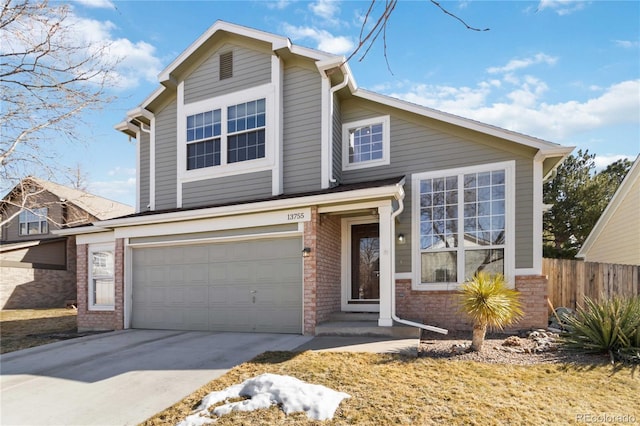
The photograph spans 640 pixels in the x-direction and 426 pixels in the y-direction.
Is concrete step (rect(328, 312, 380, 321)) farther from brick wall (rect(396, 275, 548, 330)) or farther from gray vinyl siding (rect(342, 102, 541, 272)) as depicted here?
gray vinyl siding (rect(342, 102, 541, 272))

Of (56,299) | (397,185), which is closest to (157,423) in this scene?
(397,185)

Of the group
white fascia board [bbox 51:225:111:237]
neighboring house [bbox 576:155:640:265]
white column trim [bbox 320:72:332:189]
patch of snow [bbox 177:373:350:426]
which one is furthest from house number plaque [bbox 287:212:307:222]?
neighboring house [bbox 576:155:640:265]

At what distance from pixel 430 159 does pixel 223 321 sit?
6703mm

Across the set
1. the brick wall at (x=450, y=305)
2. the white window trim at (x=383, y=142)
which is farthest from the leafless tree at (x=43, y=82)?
Answer: the brick wall at (x=450, y=305)

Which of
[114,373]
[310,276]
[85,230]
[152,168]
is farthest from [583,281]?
[85,230]

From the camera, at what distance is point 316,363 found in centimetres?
602

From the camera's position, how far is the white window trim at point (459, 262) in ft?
29.6

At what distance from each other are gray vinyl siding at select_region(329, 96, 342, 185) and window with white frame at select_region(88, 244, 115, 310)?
716 centimetres

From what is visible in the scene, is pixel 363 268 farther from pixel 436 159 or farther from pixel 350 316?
pixel 436 159

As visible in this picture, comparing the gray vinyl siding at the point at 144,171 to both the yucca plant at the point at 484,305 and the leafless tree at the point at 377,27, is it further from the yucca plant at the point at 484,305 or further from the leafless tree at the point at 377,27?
the leafless tree at the point at 377,27

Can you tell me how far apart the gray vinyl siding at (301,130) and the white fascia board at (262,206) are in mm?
1573

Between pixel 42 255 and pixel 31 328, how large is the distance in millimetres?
10652

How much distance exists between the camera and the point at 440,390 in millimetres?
4926

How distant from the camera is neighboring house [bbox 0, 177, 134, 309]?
62.5 feet
